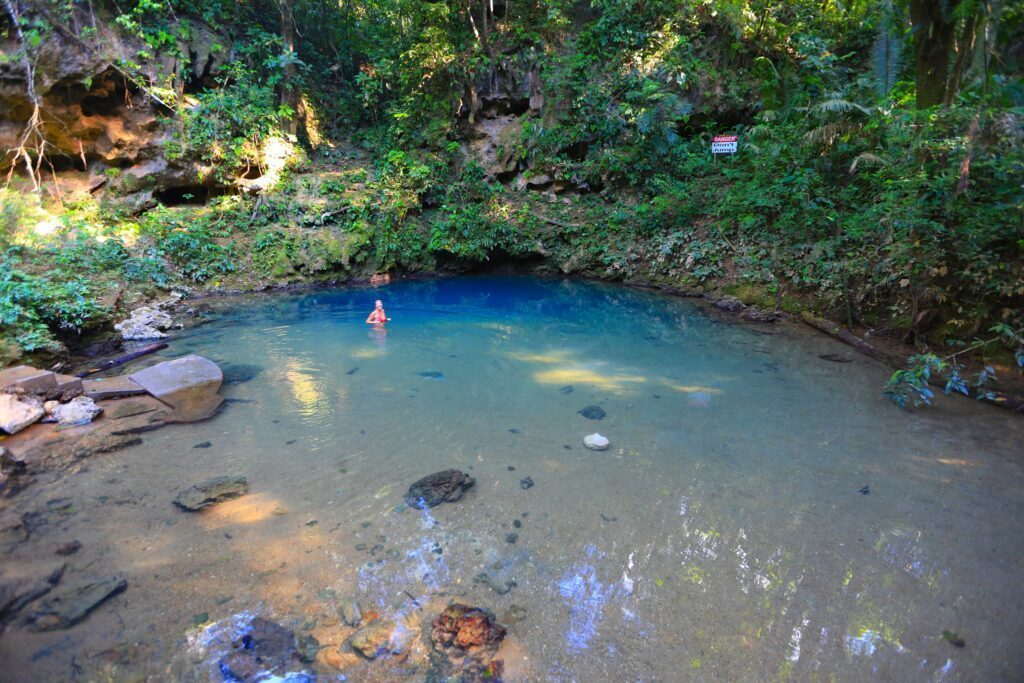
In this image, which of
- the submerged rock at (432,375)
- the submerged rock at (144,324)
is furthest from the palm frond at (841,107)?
the submerged rock at (144,324)

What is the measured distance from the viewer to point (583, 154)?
1568 cm

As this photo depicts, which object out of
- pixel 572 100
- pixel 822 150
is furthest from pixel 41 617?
pixel 572 100

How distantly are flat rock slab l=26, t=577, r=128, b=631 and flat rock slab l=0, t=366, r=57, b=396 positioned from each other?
3532 mm

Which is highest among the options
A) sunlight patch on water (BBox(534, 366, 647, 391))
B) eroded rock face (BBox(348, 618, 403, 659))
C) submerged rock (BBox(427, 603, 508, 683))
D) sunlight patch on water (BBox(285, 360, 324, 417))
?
eroded rock face (BBox(348, 618, 403, 659))

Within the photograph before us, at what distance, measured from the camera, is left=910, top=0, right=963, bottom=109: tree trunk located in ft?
25.2

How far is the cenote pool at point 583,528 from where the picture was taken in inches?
111

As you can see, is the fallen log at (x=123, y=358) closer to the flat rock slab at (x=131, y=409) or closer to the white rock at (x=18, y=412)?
the white rock at (x=18, y=412)

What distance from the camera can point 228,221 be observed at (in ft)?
44.9

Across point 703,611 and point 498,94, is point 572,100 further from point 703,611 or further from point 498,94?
point 703,611

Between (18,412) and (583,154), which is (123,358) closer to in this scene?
(18,412)

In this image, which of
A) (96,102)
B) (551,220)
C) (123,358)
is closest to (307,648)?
(123,358)

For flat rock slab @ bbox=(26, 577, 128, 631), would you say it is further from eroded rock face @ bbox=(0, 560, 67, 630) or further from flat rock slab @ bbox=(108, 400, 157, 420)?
flat rock slab @ bbox=(108, 400, 157, 420)

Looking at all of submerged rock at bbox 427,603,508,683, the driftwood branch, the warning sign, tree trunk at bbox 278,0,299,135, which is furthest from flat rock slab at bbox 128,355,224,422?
tree trunk at bbox 278,0,299,135

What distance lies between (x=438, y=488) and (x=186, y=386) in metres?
3.81
